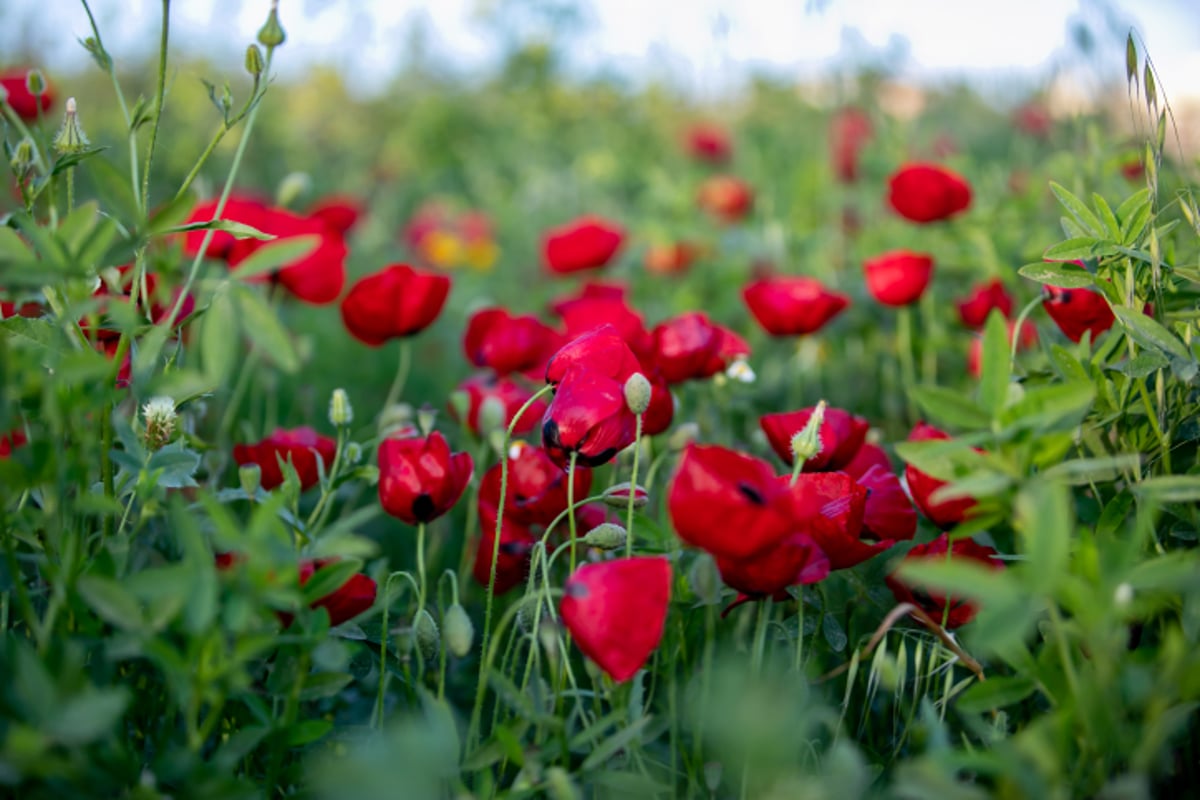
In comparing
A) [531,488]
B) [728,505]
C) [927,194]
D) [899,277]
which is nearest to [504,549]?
[531,488]

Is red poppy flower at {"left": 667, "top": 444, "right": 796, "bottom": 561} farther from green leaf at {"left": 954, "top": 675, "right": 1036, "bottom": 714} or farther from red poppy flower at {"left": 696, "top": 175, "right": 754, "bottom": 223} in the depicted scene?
red poppy flower at {"left": 696, "top": 175, "right": 754, "bottom": 223}

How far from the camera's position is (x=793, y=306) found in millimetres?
1527

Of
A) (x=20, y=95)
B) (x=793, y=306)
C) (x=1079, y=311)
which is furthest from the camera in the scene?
(x=20, y=95)

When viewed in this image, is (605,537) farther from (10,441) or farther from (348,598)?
(10,441)

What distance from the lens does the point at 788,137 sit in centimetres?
502

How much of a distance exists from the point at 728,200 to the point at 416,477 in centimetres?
236

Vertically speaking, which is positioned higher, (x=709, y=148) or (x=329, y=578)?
(x=709, y=148)

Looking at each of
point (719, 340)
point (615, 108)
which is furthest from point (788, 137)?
point (719, 340)

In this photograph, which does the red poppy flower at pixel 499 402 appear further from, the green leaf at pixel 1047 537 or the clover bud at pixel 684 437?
the green leaf at pixel 1047 537

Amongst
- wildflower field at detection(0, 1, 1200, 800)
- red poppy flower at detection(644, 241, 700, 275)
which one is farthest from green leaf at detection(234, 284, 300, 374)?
red poppy flower at detection(644, 241, 700, 275)

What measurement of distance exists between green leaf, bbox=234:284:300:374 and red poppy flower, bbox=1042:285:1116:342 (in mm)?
898

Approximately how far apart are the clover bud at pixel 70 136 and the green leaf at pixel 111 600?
433 millimetres

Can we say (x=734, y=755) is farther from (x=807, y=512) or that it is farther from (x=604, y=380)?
(x=604, y=380)

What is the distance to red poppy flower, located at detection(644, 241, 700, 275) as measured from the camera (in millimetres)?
2650
